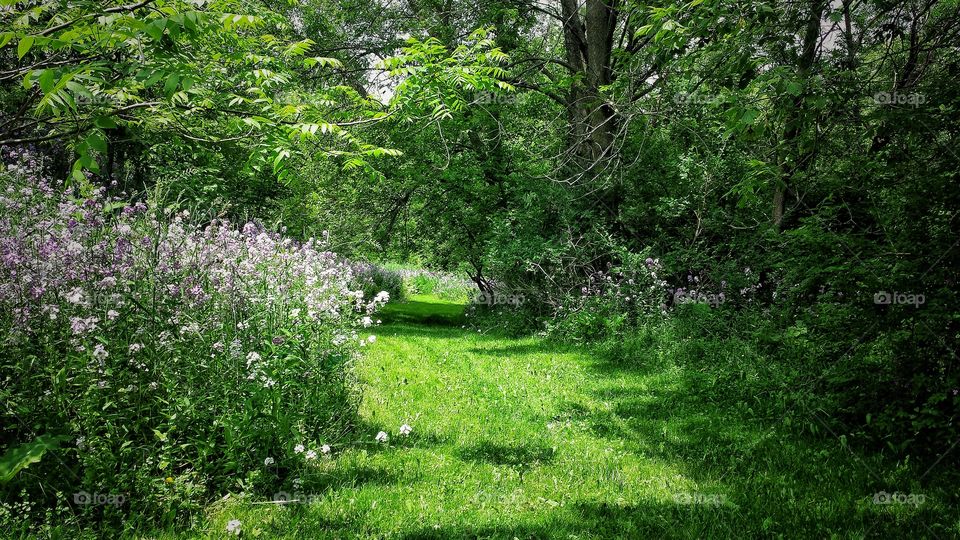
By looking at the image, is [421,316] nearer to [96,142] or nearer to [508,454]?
[508,454]

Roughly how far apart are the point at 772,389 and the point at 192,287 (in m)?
5.74

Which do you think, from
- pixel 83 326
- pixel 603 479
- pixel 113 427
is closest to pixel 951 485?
pixel 603 479

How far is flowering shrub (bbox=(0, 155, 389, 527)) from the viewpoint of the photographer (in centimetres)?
322

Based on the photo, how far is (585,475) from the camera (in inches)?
175

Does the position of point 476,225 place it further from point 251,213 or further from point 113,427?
point 113,427

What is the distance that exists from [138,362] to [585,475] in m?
3.44

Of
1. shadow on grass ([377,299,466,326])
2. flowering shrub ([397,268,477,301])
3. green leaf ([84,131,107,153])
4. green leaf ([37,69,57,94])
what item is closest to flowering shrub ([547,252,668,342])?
shadow on grass ([377,299,466,326])

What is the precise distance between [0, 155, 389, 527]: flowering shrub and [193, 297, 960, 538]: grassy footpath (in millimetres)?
449

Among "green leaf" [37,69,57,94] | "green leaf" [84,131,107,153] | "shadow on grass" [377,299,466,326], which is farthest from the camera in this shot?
"shadow on grass" [377,299,466,326]

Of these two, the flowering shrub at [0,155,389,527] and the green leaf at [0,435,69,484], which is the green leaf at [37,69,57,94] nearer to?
the green leaf at [0,435,69,484]

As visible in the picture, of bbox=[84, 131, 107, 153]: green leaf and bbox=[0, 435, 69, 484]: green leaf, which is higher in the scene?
bbox=[84, 131, 107, 153]: green leaf

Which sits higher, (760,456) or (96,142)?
(96,142)

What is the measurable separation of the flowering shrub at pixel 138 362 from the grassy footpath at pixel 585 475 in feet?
1.47

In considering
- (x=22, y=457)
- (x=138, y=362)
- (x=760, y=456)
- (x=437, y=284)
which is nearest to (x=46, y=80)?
(x=22, y=457)
